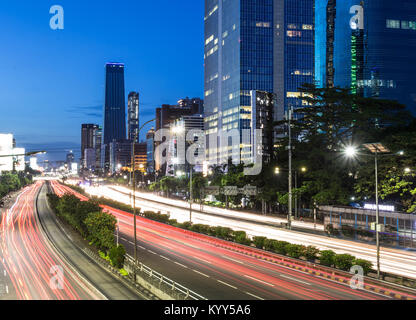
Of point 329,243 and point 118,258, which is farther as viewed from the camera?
point 329,243

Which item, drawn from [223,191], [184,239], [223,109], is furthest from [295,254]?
[223,109]

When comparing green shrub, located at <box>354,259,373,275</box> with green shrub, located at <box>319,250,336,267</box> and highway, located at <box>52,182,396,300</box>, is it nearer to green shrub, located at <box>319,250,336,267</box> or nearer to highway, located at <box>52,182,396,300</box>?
green shrub, located at <box>319,250,336,267</box>

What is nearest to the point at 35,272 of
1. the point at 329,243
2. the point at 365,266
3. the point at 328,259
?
the point at 328,259

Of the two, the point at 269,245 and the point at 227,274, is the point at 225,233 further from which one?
the point at 227,274

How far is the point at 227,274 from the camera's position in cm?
3316

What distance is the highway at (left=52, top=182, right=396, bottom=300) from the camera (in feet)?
89.2

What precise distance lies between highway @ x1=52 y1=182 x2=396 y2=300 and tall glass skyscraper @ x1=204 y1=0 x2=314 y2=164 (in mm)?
117428

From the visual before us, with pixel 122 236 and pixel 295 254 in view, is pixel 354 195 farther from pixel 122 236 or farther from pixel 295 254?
pixel 122 236

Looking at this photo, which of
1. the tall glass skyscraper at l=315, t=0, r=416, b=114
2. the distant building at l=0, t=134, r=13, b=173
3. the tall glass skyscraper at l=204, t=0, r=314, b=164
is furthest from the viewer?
the tall glass skyscraper at l=204, t=0, r=314, b=164

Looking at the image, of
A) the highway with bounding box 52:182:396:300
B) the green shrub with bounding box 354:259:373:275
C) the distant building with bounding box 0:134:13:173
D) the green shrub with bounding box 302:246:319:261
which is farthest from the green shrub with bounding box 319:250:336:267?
the distant building with bounding box 0:134:13:173

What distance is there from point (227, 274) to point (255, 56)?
146573mm

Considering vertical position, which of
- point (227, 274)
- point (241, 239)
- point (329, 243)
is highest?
point (241, 239)
